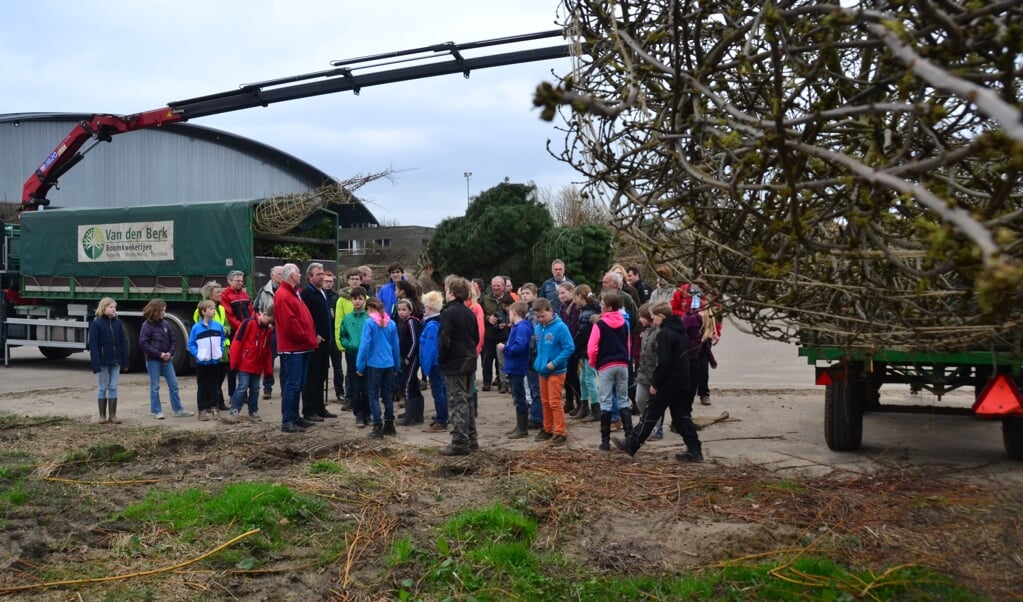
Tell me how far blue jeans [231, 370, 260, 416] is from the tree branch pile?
737cm

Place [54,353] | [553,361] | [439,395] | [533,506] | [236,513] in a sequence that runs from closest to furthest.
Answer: [236,513], [533,506], [553,361], [439,395], [54,353]

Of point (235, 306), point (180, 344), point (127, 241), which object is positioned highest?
point (127, 241)

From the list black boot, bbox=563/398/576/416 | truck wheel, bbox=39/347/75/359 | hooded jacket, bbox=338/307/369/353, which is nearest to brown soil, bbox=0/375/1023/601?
hooded jacket, bbox=338/307/369/353

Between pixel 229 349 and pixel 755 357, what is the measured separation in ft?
37.1

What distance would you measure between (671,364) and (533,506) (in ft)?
7.35

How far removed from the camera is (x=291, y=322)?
9.15m

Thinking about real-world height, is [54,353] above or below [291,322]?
below

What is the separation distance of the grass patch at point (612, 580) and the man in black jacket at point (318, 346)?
5130mm

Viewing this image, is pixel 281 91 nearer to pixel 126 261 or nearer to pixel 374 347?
pixel 126 261

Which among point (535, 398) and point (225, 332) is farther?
point (225, 332)

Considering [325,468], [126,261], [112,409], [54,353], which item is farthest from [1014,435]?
[54,353]

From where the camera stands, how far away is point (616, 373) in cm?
834

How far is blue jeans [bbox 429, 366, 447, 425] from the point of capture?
967cm

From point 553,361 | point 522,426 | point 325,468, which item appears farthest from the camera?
point 522,426
